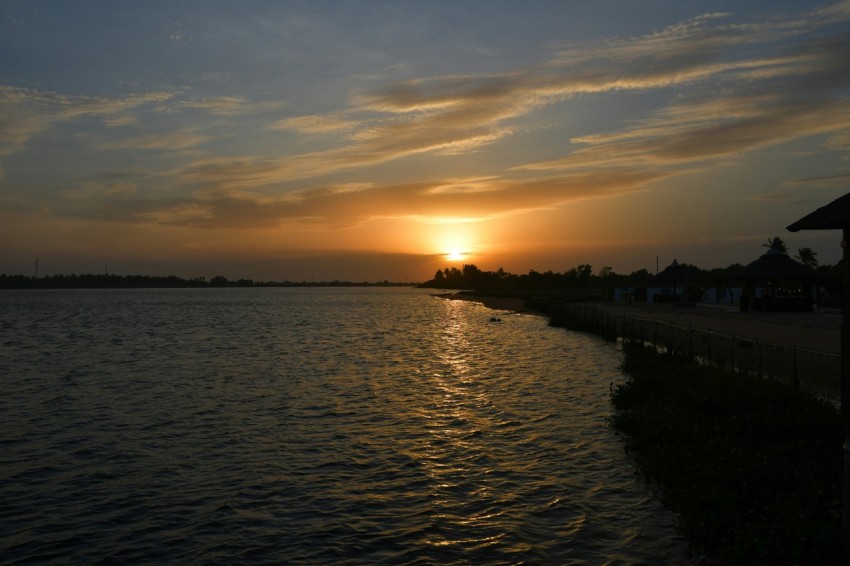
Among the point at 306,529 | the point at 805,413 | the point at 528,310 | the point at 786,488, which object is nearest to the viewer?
the point at 786,488

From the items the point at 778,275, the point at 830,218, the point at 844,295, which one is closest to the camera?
the point at 844,295

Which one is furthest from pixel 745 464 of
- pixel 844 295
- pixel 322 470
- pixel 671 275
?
pixel 671 275

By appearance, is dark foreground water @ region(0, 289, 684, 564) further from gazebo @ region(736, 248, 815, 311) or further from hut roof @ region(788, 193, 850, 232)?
gazebo @ region(736, 248, 815, 311)

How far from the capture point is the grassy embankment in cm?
859

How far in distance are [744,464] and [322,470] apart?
8443mm

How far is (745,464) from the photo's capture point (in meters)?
11.6

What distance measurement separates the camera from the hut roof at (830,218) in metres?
8.75

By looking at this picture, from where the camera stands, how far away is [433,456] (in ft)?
52.3

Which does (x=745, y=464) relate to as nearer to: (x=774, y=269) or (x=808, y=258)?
(x=774, y=269)

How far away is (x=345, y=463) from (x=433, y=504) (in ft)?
11.4

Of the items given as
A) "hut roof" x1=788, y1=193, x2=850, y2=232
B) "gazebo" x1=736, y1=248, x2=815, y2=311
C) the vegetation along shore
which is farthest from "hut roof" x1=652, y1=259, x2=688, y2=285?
"hut roof" x1=788, y1=193, x2=850, y2=232

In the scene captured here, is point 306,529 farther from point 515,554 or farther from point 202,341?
point 202,341

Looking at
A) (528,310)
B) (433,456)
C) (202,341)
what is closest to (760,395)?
(433,456)

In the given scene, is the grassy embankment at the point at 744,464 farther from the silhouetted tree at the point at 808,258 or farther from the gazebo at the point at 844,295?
the silhouetted tree at the point at 808,258
